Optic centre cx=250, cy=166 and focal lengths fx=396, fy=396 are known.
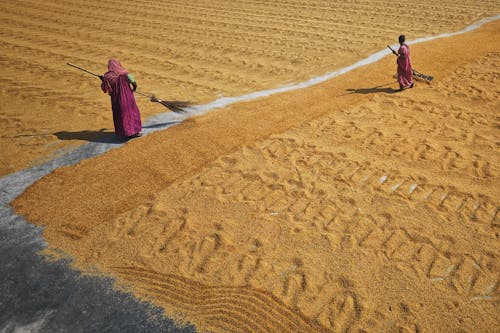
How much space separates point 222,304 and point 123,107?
15.8ft

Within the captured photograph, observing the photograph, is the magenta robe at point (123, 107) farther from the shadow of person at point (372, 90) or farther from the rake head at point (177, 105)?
the shadow of person at point (372, 90)

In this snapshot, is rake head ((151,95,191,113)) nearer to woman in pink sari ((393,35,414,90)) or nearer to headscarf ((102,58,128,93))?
headscarf ((102,58,128,93))

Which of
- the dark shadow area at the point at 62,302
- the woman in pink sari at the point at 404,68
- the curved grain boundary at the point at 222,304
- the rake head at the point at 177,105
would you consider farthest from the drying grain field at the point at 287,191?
the rake head at the point at 177,105

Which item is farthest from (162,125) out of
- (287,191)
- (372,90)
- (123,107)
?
(372,90)

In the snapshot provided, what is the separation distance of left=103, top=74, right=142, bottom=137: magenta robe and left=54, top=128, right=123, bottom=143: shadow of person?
0.26 m

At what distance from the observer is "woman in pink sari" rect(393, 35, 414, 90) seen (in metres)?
9.83

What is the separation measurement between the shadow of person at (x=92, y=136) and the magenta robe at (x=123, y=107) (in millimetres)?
258

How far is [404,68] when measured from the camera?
9.92 meters

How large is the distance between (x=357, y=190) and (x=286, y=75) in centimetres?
629

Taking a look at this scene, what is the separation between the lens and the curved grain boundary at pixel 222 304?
4.24 m

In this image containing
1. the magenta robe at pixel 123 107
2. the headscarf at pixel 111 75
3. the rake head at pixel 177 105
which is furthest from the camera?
the rake head at pixel 177 105

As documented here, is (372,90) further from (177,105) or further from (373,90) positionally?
(177,105)

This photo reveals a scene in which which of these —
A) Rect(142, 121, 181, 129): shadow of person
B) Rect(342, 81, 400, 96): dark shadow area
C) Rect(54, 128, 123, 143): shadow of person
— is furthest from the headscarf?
Rect(342, 81, 400, 96): dark shadow area

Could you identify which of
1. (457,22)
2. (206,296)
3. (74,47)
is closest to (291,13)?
(457,22)
